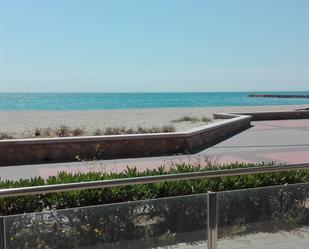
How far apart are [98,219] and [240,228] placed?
114 centimetres

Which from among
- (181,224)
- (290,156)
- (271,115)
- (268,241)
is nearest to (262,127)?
(271,115)

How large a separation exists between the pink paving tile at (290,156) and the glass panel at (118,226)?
27.6ft

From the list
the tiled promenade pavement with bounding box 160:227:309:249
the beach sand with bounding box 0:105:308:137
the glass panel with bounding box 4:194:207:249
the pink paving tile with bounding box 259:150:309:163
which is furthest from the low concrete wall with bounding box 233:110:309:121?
the glass panel with bounding box 4:194:207:249

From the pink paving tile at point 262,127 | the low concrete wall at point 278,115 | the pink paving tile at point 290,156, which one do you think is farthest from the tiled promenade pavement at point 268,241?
the low concrete wall at point 278,115

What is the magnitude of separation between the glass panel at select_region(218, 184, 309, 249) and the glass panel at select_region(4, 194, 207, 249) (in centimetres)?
19

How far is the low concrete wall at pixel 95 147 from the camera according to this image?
451 inches

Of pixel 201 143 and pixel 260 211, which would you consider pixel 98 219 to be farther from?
pixel 201 143

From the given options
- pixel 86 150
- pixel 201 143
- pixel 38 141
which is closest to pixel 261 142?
pixel 201 143

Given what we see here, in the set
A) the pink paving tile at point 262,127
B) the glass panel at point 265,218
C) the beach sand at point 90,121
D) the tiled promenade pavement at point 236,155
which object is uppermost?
the glass panel at point 265,218

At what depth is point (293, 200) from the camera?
369 centimetres

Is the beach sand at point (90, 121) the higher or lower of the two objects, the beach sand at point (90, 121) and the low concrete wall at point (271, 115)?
the lower

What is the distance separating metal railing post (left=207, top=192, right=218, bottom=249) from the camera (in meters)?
3.29

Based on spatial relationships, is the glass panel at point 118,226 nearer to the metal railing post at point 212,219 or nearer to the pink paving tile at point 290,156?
the metal railing post at point 212,219

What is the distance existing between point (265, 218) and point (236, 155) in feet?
28.9
